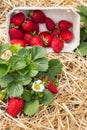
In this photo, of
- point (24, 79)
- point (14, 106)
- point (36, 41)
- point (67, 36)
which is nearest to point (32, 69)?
point (24, 79)

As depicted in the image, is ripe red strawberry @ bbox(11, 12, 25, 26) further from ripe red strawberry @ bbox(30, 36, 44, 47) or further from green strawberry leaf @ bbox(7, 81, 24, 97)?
green strawberry leaf @ bbox(7, 81, 24, 97)

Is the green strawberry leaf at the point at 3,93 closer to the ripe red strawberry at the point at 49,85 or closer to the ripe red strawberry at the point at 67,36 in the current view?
the ripe red strawberry at the point at 49,85

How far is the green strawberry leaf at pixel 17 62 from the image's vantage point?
165 cm

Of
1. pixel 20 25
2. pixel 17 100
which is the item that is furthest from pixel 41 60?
pixel 20 25

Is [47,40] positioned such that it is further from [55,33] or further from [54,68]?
[54,68]

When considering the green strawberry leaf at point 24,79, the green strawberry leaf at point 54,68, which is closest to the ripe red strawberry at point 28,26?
the green strawberry leaf at point 54,68

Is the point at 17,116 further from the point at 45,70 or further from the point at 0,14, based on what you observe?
the point at 0,14

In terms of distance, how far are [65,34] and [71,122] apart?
0.44 metres

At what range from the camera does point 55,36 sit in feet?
6.41

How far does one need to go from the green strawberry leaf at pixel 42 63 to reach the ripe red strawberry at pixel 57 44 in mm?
169

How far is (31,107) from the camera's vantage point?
5.52ft

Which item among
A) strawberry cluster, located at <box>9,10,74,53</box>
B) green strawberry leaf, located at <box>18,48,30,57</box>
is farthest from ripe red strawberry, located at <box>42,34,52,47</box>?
green strawberry leaf, located at <box>18,48,30,57</box>

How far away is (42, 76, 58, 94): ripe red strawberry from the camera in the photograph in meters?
1.70

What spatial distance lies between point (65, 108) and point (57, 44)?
30 cm
